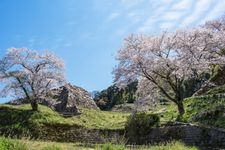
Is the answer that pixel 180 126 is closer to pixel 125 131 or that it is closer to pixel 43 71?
pixel 125 131

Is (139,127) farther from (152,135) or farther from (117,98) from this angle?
(117,98)

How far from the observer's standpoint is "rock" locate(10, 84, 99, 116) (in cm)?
4169

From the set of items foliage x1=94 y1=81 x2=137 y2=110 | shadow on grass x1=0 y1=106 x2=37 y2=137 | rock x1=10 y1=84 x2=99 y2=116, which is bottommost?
shadow on grass x1=0 y1=106 x2=37 y2=137

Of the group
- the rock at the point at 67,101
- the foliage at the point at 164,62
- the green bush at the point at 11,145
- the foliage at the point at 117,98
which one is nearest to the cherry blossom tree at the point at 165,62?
the foliage at the point at 164,62

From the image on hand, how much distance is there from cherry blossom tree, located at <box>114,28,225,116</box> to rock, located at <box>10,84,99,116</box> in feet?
27.1

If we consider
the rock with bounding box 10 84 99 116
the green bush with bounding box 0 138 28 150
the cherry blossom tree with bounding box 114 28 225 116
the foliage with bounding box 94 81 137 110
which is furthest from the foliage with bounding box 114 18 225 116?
the foliage with bounding box 94 81 137 110

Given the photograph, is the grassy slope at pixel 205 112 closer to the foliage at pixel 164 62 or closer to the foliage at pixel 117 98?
the foliage at pixel 164 62

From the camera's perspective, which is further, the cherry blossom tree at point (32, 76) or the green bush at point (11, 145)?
the cherry blossom tree at point (32, 76)

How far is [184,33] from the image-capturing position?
36.0 m

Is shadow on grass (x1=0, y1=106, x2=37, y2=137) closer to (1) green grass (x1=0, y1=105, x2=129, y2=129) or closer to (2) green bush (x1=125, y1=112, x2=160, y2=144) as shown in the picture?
(1) green grass (x1=0, y1=105, x2=129, y2=129)

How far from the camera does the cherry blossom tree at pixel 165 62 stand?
3356 centimetres

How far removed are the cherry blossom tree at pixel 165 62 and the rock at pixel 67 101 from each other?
8.25 meters

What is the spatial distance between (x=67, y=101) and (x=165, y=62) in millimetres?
13111

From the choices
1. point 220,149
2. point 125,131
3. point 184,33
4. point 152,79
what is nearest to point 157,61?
point 152,79
